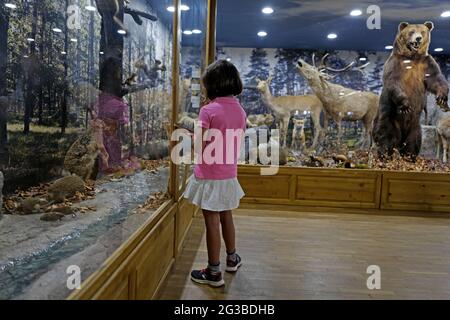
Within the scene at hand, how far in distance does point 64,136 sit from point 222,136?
1.02m

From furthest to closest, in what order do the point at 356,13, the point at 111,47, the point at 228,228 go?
1. the point at 356,13
2. the point at 228,228
3. the point at 111,47

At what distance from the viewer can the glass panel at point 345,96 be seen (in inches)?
189

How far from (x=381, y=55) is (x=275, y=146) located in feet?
5.90

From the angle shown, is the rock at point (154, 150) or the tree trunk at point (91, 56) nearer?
the tree trunk at point (91, 56)

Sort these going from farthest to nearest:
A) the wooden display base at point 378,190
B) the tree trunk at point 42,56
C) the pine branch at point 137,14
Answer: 1. the wooden display base at point 378,190
2. the pine branch at point 137,14
3. the tree trunk at point 42,56

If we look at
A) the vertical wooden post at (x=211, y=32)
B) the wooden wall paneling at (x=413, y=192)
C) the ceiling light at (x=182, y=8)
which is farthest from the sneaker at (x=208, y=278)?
the wooden wall paneling at (x=413, y=192)

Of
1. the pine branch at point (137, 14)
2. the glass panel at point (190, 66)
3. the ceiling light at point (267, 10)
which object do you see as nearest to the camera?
the pine branch at point (137, 14)

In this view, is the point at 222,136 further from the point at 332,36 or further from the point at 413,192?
the point at 413,192

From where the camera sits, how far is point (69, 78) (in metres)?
1.38

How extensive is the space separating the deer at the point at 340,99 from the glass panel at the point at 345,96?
0.04 feet

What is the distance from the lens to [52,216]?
4.53 feet

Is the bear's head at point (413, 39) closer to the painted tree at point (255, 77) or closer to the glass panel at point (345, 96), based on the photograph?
the glass panel at point (345, 96)

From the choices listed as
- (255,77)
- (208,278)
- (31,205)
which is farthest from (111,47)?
(255,77)

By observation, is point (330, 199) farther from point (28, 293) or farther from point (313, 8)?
point (28, 293)
